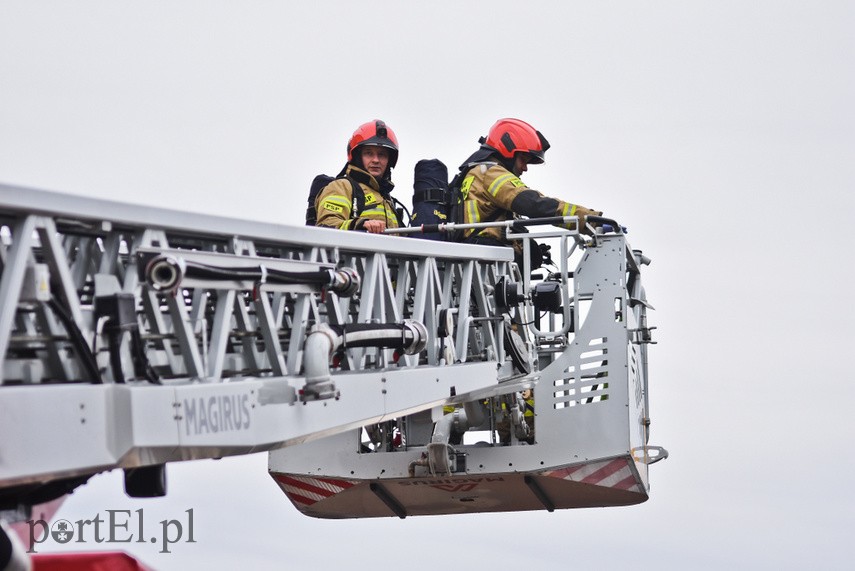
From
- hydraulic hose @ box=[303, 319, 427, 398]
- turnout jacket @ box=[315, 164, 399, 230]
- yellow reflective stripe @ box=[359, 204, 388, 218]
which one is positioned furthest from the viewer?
→ yellow reflective stripe @ box=[359, 204, 388, 218]

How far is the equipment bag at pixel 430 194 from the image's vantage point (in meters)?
10.9

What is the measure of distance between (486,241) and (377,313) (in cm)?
268

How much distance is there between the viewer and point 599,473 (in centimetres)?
989

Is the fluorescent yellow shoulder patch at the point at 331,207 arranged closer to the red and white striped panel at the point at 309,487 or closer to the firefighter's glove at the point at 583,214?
the firefighter's glove at the point at 583,214

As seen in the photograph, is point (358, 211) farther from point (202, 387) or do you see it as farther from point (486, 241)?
point (202, 387)

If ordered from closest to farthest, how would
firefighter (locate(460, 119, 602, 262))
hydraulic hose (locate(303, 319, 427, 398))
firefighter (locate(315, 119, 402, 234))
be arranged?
hydraulic hose (locate(303, 319, 427, 398)) < firefighter (locate(460, 119, 602, 262)) < firefighter (locate(315, 119, 402, 234))

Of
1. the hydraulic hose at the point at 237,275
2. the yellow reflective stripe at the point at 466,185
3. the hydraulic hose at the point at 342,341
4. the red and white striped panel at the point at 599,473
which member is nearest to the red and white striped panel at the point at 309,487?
the red and white striped panel at the point at 599,473

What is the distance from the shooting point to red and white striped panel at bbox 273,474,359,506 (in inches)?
414

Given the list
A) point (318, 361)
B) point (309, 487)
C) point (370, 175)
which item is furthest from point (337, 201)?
point (318, 361)

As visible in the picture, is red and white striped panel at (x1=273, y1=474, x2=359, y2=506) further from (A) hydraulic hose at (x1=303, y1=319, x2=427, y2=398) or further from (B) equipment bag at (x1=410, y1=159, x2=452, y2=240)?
(A) hydraulic hose at (x1=303, y1=319, x2=427, y2=398)

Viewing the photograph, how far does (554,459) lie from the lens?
32.1 feet

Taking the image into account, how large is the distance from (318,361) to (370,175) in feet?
14.5

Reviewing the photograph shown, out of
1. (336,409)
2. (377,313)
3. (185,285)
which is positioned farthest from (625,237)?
(185,285)

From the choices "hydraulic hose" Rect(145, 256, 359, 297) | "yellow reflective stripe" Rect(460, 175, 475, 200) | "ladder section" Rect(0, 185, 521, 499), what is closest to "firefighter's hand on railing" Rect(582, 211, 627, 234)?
"yellow reflective stripe" Rect(460, 175, 475, 200)
